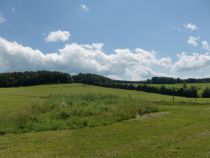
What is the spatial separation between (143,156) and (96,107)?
51.9ft

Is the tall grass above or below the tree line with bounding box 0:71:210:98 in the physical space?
below

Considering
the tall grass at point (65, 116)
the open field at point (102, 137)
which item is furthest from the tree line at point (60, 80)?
the open field at point (102, 137)

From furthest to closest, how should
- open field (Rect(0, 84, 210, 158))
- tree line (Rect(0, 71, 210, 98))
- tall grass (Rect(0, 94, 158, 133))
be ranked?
1. tree line (Rect(0, 71, 210, 98))
2. tall grass (Rect(0, 94, 158, 133))
3. open field (Rect(0, 84, 210, 158))

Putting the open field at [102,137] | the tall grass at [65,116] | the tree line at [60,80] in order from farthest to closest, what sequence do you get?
1. the tree line at [60,80]
2. the tall grass at [65,116]
3. the open field at [102,137]

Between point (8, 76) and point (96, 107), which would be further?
point (8, 76)

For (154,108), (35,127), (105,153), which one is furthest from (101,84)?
(105,153)

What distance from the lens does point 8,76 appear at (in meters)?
107

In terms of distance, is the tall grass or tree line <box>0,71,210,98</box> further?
tree line <box>0,71,210,98</box>

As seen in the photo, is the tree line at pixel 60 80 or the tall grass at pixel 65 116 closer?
the tall grass at pixel 65 116

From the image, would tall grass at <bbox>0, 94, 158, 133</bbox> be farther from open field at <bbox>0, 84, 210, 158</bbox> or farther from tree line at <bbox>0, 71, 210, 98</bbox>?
tree line at <bbox>0, 71, 210, 98</bbox>

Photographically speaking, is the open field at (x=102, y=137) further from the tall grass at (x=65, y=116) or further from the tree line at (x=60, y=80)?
the tree line at (x=60, y=80)

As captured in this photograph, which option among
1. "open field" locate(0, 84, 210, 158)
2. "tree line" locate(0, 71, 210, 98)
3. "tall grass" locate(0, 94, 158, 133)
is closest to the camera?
"open field" locate(0, 84, 210, 158)

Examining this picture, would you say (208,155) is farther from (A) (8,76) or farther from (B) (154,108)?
(A) (8,76)

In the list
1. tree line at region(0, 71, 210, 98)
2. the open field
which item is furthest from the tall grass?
tree line at region(0, 71, 210, 98)
